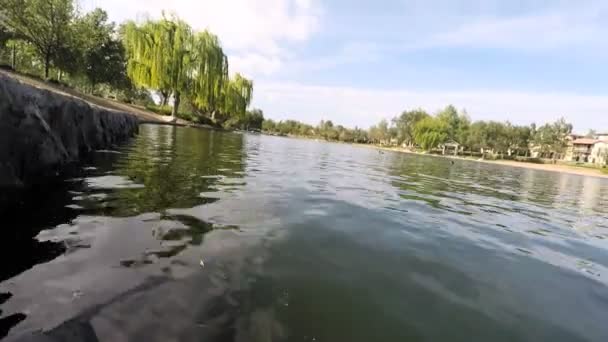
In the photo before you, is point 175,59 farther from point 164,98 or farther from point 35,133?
point 35,133

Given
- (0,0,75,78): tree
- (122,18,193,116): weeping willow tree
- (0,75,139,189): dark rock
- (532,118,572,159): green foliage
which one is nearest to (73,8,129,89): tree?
(0,0,75,78): tree

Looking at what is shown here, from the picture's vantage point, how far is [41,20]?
1411 inches

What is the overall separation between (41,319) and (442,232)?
216 inches

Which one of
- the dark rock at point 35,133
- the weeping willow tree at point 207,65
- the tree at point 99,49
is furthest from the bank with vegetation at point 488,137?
the dark rock at point 35,133

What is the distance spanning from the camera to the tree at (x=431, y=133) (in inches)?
3157

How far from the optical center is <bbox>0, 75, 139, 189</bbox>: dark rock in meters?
5.16

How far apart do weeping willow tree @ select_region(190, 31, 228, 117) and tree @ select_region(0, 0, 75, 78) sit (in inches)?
555

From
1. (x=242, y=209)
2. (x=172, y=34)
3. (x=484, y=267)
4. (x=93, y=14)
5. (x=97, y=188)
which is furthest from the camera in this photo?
(x=93, y=14)

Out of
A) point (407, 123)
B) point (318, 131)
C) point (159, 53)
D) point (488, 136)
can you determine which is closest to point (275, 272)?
point (159, 53)

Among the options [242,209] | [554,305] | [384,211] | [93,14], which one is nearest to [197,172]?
[242,209]

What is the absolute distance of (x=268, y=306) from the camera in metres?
2.83

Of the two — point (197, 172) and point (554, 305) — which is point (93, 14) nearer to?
point (197, 172)

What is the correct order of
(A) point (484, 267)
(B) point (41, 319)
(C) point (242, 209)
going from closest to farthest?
(B) point (41, 319)
(A) point (484, 267)
(C) point (242, 209)

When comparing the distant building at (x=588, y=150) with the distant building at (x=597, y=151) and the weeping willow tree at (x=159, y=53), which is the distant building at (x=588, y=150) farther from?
the weeping willow tree at (x=159, y=53)
